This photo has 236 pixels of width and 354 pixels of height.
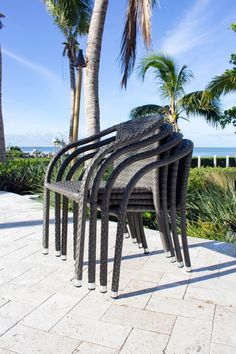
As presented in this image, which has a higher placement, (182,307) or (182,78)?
(182,78)

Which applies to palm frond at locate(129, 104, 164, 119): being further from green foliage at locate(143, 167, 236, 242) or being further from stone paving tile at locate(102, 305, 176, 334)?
stone paving tile at locate(102, 305, 176, 334)

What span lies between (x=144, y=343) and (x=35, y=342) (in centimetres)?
44

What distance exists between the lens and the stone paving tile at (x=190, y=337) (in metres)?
1.23

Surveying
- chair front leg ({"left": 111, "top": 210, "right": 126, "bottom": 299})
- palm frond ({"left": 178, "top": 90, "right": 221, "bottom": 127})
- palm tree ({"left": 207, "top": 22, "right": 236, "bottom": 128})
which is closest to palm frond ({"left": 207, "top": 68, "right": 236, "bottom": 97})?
palm tree ({"left": 207, "top": 22, "right": 236, "bottom": 128})

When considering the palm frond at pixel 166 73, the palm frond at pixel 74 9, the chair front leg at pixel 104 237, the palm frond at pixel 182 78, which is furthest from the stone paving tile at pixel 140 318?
the palm frond at pixel 182 78

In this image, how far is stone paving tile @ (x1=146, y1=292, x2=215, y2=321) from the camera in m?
1.50

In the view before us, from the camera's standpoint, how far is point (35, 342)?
1271 millimetres

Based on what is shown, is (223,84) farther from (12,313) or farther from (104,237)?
(12,313)

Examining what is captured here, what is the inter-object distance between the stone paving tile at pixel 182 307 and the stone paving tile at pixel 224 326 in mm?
36

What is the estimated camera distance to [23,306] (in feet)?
5.16

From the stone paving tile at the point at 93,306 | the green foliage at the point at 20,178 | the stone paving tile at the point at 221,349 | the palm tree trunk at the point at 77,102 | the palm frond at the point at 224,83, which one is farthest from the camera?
the palm frond at the point at 224,83

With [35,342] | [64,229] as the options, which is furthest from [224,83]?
[35,342]

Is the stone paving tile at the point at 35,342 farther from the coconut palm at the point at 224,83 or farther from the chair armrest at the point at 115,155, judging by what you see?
the coconut palm at the point at 224,83

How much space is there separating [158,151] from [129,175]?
2.09 feet
